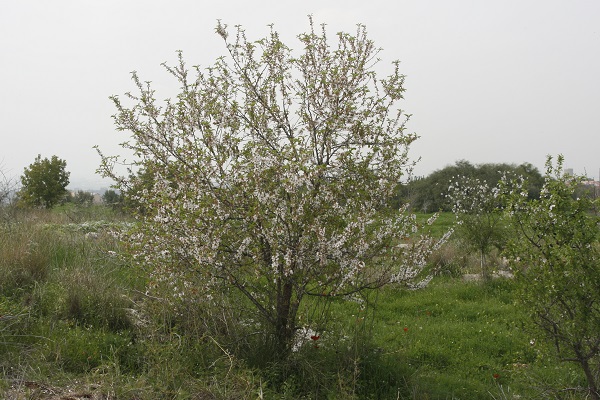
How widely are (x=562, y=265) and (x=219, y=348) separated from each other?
10.6 feet

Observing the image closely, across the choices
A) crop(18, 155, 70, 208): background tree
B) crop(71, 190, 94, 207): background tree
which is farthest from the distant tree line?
crop(18, 155, 70, 208): background tree

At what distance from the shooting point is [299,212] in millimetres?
4754

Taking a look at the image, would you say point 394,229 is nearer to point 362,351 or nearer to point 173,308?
point 362,351

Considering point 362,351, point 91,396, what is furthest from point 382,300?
point 91,396

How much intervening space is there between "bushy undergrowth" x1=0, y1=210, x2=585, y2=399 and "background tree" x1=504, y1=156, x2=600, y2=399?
0.94 feet

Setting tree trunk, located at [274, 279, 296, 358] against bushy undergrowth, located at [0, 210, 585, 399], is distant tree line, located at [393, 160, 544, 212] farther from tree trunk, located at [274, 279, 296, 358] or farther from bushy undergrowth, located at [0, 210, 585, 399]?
tree trunk, located at [274, 279, 296, 358]

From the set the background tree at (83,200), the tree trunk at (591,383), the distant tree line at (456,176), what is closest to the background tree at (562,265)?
the tree trunk at (591,383)

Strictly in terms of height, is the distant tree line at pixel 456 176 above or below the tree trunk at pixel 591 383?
above

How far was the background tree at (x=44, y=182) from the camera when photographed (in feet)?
86.1

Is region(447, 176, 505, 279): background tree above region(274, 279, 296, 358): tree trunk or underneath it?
above

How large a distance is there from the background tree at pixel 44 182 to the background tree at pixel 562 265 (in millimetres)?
25049

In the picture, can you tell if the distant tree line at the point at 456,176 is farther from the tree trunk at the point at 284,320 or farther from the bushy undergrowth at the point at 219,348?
the tree trunk at the point at 284,320

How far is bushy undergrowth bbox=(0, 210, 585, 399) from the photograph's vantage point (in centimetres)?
461

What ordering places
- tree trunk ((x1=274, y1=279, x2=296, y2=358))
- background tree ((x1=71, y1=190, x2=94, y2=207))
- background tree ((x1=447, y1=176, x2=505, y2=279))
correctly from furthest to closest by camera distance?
background tree ((x1=71, y1=190, x2=94, y2=207)) < background tree ((x1=447, y1=176, x2=505, y2=279)) < tree trunk ((x1=274, y1=279, x2=296, y2=358))
